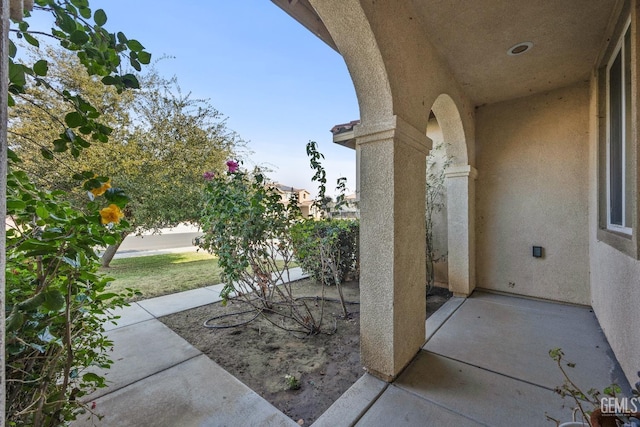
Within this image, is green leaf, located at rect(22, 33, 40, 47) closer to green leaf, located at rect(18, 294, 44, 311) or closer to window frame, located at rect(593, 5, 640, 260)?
green leaf, located at rect(18, 294, 44, 311)

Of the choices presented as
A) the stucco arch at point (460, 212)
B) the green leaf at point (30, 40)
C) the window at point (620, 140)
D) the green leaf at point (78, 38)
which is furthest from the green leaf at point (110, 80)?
the stucco arch at point (460, 212)

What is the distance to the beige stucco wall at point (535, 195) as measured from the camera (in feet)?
11.1

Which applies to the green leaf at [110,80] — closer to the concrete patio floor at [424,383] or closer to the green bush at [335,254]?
the concrete patio floor at [424,383]

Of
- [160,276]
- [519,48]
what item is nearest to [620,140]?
[519,48]

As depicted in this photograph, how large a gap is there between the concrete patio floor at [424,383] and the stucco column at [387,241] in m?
0.26

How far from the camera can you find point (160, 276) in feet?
18.2

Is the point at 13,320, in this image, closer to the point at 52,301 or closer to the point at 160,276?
the point at 52,301

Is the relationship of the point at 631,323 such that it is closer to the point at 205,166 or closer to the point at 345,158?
the point at 345,158

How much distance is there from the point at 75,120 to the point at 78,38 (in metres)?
0.25

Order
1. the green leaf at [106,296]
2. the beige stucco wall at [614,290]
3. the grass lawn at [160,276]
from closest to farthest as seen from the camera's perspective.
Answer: the green leaf at [106,296], the beige stucco wall at [614,290], the grass lawn at [160,276]

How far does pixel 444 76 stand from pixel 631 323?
2.62 meters

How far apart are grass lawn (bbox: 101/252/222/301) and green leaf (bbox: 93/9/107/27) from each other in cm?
395

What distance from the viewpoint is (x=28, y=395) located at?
1059 millimetres

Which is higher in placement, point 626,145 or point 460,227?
point 626,145
